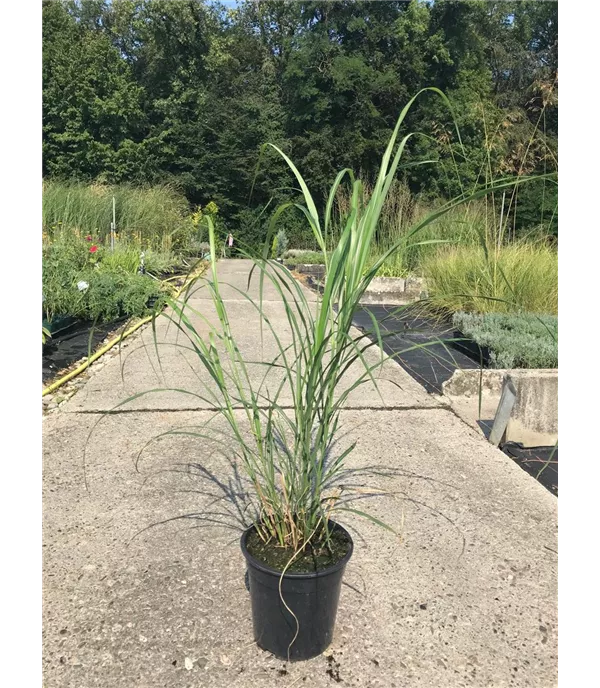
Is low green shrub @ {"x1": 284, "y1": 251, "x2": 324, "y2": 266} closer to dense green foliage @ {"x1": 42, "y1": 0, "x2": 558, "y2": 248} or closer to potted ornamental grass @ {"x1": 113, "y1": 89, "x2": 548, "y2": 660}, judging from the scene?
dense green foliage @ {"x1": 42, "y1": 0, "x2": 558, "y2": 248}

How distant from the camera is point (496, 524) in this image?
2.07 metres

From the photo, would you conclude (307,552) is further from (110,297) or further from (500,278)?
(110,297)

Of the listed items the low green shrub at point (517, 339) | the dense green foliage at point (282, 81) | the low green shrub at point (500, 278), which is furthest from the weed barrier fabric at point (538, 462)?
the dense green foliage at point (282, 81)

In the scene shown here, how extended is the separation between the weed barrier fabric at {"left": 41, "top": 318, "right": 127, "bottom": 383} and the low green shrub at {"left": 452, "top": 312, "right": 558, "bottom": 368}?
112 inches

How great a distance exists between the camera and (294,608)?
1.36 m

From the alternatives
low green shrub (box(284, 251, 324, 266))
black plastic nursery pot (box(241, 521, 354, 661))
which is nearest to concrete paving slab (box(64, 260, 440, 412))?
black plastic nursery pot (box(241, 521, 354, 661))

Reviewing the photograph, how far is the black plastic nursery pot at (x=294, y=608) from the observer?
1.33 meters

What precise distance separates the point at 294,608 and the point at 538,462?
1790 mm

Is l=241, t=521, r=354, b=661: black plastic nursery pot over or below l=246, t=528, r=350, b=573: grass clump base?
below

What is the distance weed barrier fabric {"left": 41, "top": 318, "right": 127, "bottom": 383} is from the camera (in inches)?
157
